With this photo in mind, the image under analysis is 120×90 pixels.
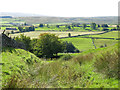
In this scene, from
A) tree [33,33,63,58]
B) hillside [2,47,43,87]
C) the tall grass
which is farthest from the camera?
tree [33,33,63,58]

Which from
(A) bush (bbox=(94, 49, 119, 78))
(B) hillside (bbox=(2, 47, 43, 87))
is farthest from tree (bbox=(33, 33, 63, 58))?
(A) bush (bbox=(94, 49, 119, 78))

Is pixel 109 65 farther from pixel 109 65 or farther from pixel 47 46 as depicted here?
pixel 47 46

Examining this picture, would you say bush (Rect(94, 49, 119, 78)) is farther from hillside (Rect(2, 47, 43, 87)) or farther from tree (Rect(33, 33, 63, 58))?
tree (Rect(33, 33, 63, 58))

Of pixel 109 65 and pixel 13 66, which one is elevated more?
pixel 109 65

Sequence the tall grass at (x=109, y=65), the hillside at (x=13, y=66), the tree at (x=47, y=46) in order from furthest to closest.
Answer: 1. the tree at (x=47, y=46)
2. the tall grass at (x=109, y=65)
3. the hillside at (x=13, y=66)

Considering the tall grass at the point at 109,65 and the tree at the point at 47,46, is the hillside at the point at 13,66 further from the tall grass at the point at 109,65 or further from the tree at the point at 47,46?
the tree at the point at 47,46

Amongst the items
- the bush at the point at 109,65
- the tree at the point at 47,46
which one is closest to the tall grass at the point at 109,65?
the bush at the point at 109,65

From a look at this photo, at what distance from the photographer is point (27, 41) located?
54469 mm

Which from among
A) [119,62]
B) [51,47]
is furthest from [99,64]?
[51,47]

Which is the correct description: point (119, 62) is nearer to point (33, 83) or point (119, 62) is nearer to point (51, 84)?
point (51, 84)

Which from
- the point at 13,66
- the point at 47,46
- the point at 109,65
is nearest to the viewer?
the point at 109,65

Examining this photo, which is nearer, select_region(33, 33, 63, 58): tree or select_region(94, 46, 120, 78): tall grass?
select_region(94, 46, 120, 78): tall grass

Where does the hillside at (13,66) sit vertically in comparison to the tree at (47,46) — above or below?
above

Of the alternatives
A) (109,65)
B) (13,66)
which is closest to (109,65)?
(109,65)
